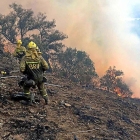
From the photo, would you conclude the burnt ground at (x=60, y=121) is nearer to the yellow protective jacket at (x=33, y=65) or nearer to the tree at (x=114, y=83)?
the yellow protective jacket at (x=33, y=65)

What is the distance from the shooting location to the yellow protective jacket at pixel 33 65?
218 inches

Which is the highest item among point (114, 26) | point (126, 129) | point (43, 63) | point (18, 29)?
point (114, 26)

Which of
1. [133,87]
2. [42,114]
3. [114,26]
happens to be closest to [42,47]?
[42,114]

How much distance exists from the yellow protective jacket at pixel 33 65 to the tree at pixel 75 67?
32.5ft

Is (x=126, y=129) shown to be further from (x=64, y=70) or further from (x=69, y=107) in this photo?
(x=64, y=70)

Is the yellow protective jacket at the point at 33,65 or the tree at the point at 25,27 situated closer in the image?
the yellow protective jacket at the point at 33,65

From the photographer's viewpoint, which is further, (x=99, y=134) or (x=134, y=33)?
(x=134, y=33)

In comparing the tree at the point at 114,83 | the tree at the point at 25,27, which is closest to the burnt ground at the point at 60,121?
the tree at the point at 114,83

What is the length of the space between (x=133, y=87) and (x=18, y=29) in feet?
55.1

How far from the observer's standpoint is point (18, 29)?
19047mm

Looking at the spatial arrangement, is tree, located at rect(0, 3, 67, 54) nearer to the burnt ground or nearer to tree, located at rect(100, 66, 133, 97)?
tree, located at rect(100, 66, 133, 97)

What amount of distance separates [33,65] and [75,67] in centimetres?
1146

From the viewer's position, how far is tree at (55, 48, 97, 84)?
51.8 feet

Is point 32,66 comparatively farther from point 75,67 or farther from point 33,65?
point 75,67
